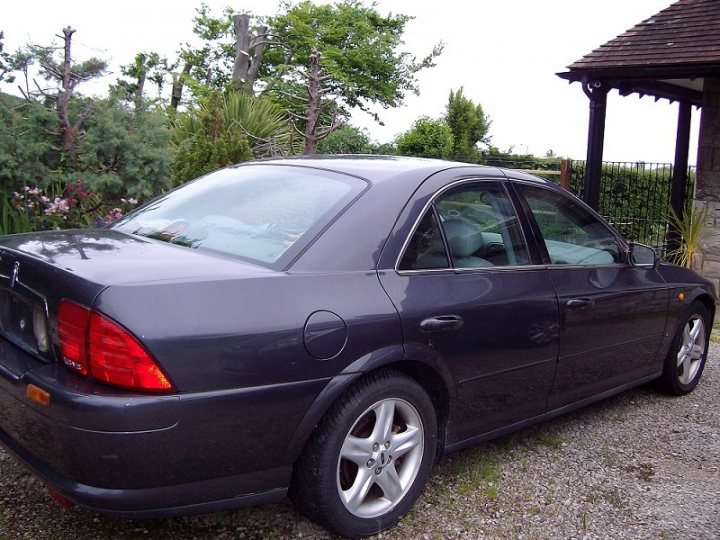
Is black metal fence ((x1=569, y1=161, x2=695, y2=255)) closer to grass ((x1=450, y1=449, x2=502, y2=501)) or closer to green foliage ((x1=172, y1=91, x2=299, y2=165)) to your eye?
green foliage ((x1=172, y1=91, x2=299, y2=165))

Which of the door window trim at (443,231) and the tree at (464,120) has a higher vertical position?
the tree at (464,120)

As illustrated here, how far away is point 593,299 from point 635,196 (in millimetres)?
9673

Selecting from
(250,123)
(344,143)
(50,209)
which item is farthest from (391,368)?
(344,143)

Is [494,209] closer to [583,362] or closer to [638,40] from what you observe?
[583,362]

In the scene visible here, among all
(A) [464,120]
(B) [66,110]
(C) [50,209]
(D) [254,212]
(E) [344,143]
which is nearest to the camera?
(D) [254,212]

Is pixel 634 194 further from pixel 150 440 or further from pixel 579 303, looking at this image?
pixel 150 440

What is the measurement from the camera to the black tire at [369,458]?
2.65 meters

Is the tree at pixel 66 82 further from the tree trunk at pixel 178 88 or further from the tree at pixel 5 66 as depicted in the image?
the tree trunk at pixel 178 88

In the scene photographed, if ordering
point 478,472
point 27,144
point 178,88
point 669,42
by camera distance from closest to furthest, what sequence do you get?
point 478,472 < point 27,144 < point 669,42 < point 178,88

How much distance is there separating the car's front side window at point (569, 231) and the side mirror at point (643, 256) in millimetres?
148

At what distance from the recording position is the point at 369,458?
111 inches

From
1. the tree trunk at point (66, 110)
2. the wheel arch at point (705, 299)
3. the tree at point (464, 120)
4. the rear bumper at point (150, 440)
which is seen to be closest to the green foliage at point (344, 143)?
the tree at point (464, 120)

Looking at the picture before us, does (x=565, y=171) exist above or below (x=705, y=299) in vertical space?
above

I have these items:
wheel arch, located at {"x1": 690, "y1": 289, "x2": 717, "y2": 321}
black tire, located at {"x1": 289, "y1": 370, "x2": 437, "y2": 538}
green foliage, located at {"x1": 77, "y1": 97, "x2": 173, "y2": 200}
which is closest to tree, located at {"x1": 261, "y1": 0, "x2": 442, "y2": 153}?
green foliage, located at {"x1": 77, "y1": 97, "x2": 173, "y2": 200}
